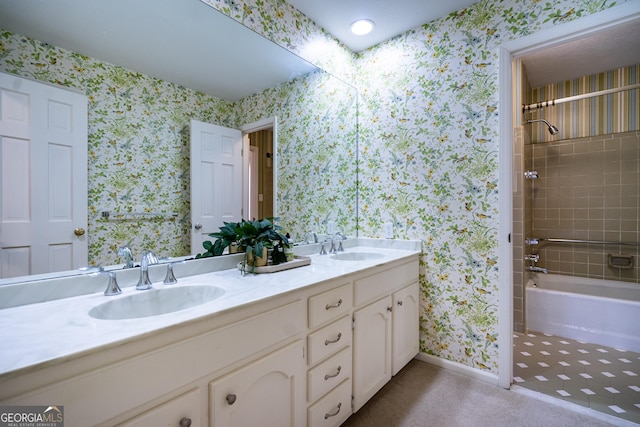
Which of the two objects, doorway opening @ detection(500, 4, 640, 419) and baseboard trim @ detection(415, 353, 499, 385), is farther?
baseboard trim @ detection(415, 353, 499, 385)

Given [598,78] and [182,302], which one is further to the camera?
[598,78]

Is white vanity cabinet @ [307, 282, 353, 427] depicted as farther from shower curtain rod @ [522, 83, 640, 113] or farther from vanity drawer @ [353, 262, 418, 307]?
shower curtain rod @ [522, 83, 640, 113]

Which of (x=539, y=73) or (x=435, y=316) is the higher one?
(x=539, y=73)

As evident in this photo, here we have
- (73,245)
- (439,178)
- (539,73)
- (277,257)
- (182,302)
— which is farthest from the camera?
(539,73)

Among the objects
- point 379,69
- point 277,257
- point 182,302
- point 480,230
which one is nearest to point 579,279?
point 480,230

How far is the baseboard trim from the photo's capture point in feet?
6.23

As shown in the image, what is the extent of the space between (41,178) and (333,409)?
147cm

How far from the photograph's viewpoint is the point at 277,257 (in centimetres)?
158

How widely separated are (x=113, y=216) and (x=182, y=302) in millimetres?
435

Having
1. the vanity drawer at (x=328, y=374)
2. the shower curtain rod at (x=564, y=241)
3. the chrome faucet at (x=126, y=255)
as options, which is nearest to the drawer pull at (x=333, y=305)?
the vanity drawer at (x=328, y=374)

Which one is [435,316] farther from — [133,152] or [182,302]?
[133,152]

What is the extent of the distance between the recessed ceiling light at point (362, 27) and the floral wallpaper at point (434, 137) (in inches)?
7.9

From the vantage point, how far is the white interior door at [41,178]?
0.95m

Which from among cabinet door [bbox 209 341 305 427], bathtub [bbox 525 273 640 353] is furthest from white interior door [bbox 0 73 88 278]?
bathtub [bbox 525 273 640 353]
